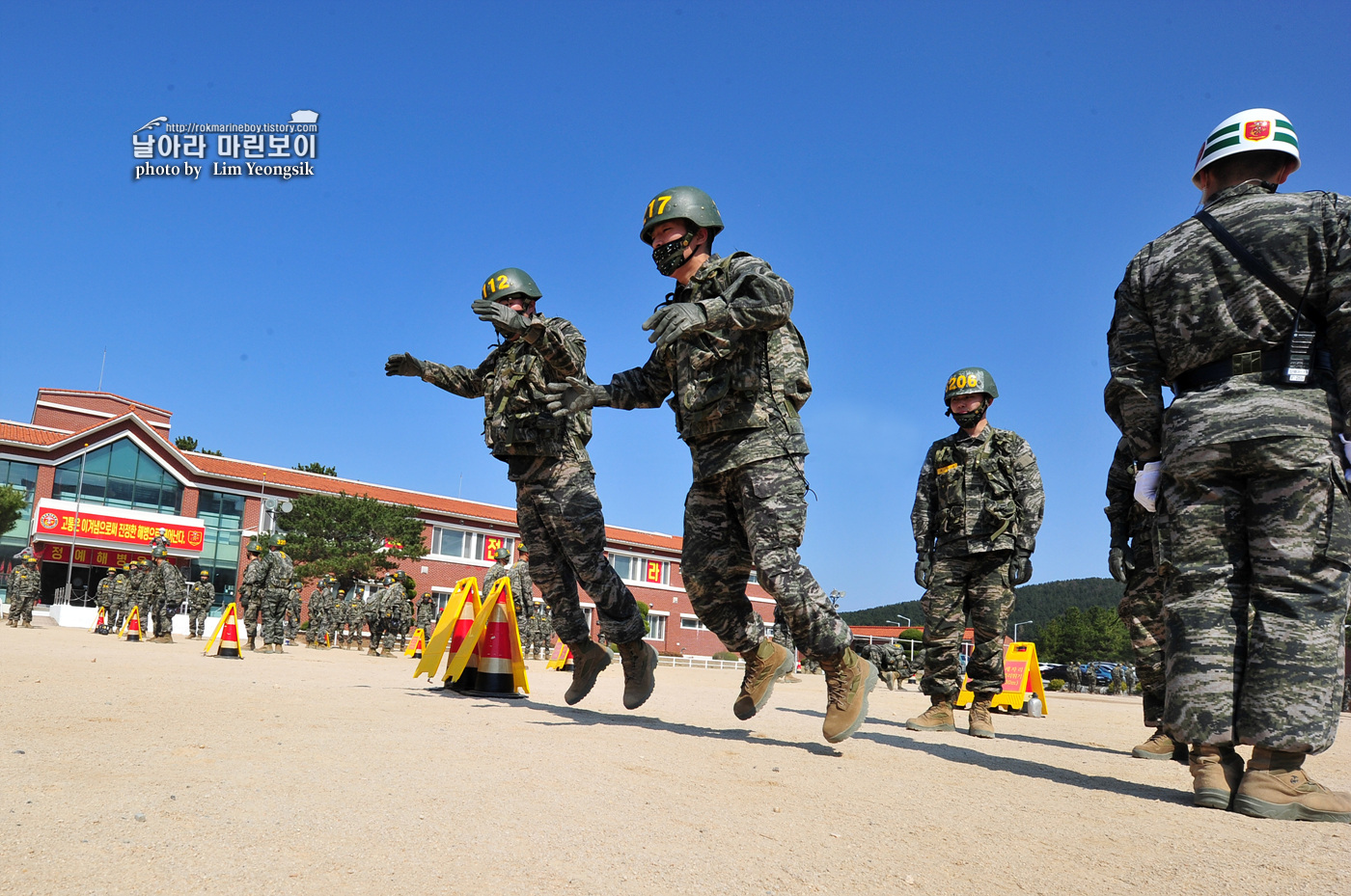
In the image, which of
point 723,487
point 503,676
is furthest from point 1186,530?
point 503,676

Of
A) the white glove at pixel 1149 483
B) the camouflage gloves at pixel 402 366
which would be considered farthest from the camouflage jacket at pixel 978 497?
the camouflage gloves at pixel 402 366

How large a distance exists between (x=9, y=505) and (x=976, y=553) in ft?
128

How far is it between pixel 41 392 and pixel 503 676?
2008 inches

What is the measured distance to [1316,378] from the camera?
2.88m

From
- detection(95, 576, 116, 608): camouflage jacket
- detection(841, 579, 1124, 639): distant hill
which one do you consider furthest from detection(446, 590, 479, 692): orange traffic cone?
detection(841, 579, 1124, 639): distant hill

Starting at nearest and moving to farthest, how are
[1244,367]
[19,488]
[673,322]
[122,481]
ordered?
[1244,367]
[673,322]
[19,488]
[122,481]

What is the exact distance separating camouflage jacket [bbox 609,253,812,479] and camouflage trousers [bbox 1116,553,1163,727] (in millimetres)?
2642

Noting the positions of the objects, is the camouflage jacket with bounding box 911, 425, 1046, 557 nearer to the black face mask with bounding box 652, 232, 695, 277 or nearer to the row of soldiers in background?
the black face mask with bounding box 652, 232, 695, 277

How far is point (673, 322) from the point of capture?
352 cm

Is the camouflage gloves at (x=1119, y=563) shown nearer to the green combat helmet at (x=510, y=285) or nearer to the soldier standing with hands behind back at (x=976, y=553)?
the soldier standing with hands behind back at (x=976, y=553)

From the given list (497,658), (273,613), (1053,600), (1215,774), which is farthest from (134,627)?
(1053,600)

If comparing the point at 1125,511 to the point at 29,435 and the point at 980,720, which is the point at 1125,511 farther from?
the point at 29,435

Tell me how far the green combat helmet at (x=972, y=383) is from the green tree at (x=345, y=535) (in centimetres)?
3637

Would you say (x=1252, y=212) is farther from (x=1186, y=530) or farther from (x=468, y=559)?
(x=468, y=559)
